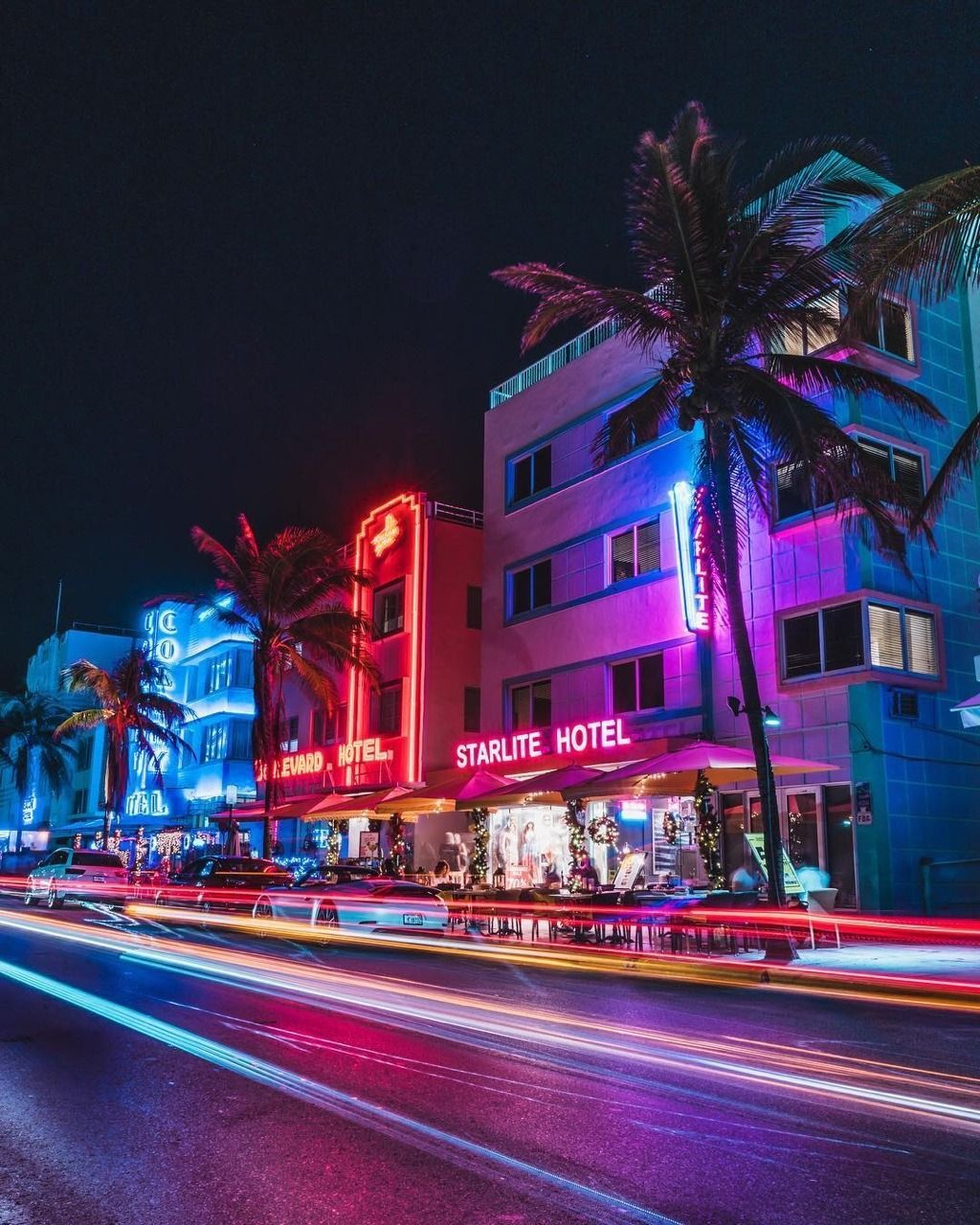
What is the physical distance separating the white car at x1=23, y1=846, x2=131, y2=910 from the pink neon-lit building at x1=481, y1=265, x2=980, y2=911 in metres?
11.9

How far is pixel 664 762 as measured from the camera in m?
19.9

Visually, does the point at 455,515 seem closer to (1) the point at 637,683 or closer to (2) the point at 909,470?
(1) the point at 637,683

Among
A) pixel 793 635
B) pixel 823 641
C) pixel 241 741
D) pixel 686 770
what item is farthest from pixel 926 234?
pixel 241 741

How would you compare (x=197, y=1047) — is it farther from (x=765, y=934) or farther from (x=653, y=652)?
(x=653, y=652)

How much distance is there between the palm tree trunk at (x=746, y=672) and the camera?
1803cm

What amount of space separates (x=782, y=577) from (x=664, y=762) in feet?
20.5

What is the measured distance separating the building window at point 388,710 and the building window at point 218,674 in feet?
52.8

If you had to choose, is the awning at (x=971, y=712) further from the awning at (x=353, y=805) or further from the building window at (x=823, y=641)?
the awning at (x=353, y=805)

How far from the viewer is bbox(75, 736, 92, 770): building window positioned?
7519 centimetres

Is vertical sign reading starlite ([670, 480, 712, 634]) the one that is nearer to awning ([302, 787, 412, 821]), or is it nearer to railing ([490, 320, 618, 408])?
railing ([490, 320, 618, 408])


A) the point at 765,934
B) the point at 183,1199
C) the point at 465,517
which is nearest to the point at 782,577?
the point at 765,934

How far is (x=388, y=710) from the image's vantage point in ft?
122

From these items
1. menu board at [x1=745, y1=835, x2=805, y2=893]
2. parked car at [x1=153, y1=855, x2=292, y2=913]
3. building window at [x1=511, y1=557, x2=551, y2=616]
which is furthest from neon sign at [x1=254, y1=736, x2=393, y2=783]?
menu board at [x1=745, y1=835, x2=805, y2=893]

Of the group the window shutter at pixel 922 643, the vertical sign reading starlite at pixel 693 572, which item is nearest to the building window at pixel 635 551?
the vertical sign reading starlite at pixel 693 572
